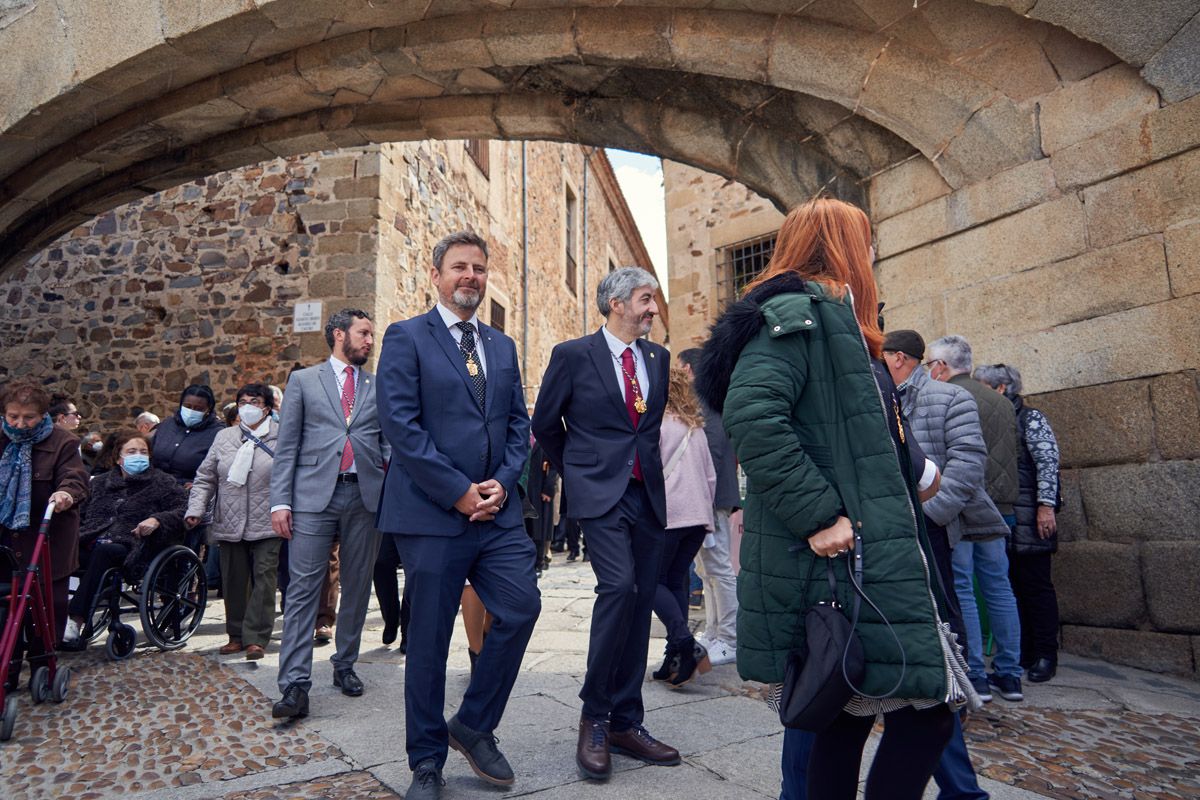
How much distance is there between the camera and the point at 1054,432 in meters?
4.51

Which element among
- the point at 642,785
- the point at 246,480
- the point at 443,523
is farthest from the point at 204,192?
the point at 642,785

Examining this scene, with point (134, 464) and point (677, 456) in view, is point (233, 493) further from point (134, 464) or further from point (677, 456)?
point (677, 456)

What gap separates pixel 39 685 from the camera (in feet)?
13.3

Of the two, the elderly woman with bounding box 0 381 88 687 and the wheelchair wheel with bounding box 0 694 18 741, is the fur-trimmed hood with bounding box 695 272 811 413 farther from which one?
the elderly woman with bounding box 0 381 88 687

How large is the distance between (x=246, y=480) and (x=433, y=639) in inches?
120

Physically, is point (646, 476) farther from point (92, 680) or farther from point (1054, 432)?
point (92, 680)

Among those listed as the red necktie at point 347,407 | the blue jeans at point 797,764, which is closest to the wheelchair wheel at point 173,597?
the red necktie at point 347,407

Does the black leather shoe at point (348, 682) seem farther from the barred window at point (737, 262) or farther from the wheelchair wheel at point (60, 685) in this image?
the barred window at point (737, 262)

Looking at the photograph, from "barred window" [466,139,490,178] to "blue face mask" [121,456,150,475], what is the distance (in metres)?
8.38

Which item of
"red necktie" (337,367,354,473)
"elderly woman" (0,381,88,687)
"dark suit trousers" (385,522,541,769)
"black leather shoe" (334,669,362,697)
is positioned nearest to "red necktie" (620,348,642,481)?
"dark suit trousers" (385,522,541,769)

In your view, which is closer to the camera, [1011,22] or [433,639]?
[433,639]

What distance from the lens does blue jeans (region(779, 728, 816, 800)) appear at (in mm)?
2051

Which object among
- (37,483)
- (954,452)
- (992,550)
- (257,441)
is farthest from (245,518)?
(992,550)

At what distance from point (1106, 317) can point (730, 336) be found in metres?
3.26
